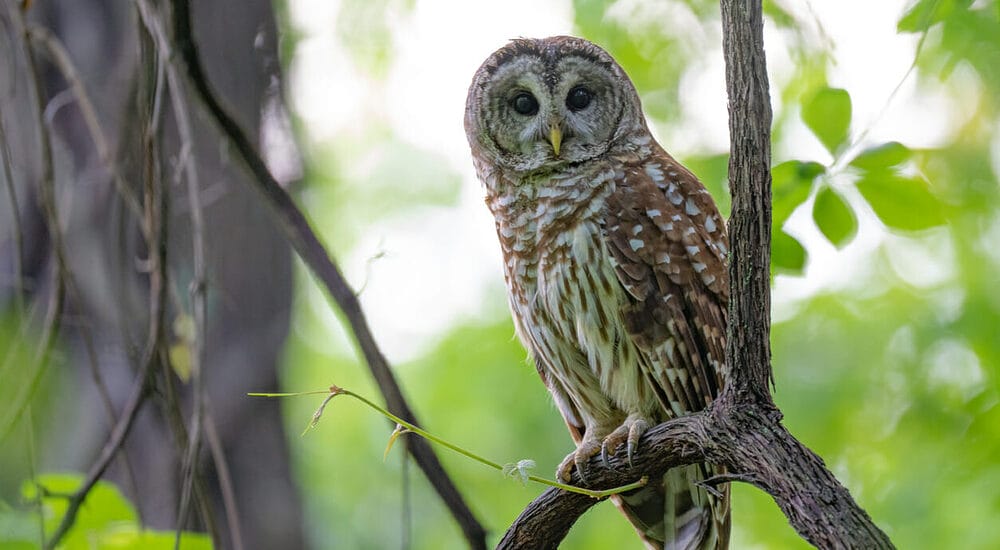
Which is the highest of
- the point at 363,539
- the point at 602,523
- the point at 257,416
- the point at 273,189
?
the point at 273,189

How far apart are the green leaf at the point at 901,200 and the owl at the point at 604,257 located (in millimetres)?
706

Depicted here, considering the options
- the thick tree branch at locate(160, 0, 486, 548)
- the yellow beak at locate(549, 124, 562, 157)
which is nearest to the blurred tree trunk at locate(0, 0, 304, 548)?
the yellow beak at locate(549, 124, 562, 157)

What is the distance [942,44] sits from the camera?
3.03m

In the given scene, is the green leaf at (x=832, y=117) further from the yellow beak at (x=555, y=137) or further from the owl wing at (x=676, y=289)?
the yellow beak at (x=555, y=137)

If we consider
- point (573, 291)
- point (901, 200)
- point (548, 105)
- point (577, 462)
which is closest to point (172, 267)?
point (548, 105)

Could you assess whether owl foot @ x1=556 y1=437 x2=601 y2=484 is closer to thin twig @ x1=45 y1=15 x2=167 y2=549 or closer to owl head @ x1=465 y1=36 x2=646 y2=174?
owl head @ x1=465 y1=36 x2=646 y2=174

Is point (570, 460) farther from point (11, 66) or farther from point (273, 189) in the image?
point (11, 66)

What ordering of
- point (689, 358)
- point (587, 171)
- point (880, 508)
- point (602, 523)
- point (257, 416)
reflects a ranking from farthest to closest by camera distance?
point (602, 523), point (880, 508), point (257, 416), point (587, 171), point (689, 358)

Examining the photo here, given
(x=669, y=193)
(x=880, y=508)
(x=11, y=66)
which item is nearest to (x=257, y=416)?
(x=11, y=66)

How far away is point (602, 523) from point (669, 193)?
4561 millimetres

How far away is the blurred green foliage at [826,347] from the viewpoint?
7.87 ft

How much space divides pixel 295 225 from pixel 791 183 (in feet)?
3.88

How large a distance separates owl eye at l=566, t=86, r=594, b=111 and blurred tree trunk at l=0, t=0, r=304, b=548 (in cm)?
160

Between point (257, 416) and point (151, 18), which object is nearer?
point (151, 18)
